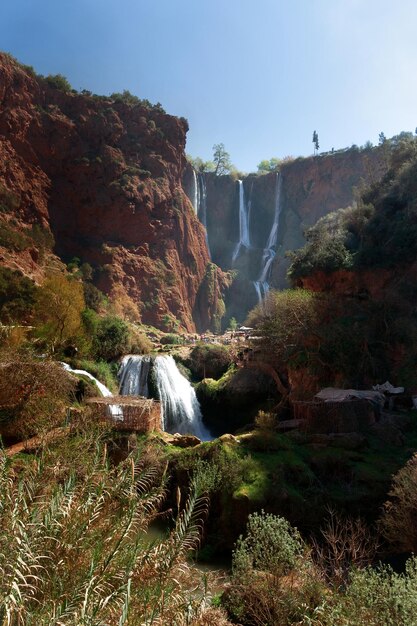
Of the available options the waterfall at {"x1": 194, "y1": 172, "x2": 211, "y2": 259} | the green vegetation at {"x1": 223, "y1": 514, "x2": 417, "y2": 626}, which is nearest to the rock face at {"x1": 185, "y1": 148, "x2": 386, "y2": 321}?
the waterfall at {"x1": 194, "y1": 172, "x2": 211, "y2": 259}

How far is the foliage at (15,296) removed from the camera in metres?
25.9

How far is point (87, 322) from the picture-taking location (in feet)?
89.0

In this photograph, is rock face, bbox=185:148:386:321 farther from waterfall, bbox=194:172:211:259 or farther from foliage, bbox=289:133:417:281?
foliage, bbox=289:133:417:281

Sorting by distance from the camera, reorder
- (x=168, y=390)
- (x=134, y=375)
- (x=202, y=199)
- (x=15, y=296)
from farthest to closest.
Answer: (x=202, y=199) < (x=15, y=296) < (x=134, y=375) < (x=168, y=390)

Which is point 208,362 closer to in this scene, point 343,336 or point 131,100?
point 343,336

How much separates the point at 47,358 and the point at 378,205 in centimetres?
2300

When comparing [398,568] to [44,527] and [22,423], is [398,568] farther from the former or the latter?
[22,423]

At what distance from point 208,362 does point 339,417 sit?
591 inches

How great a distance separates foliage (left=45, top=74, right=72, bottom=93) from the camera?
43250mm

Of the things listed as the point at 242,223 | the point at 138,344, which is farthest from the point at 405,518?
the point at 242,223

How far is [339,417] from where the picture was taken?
54.7 ft

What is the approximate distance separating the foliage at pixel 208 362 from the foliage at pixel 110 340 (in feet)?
16.8

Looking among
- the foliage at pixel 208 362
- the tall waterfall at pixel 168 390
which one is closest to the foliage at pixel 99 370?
the tall waterfall at pixel 168 390

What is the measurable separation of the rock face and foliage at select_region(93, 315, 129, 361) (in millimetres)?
29503
